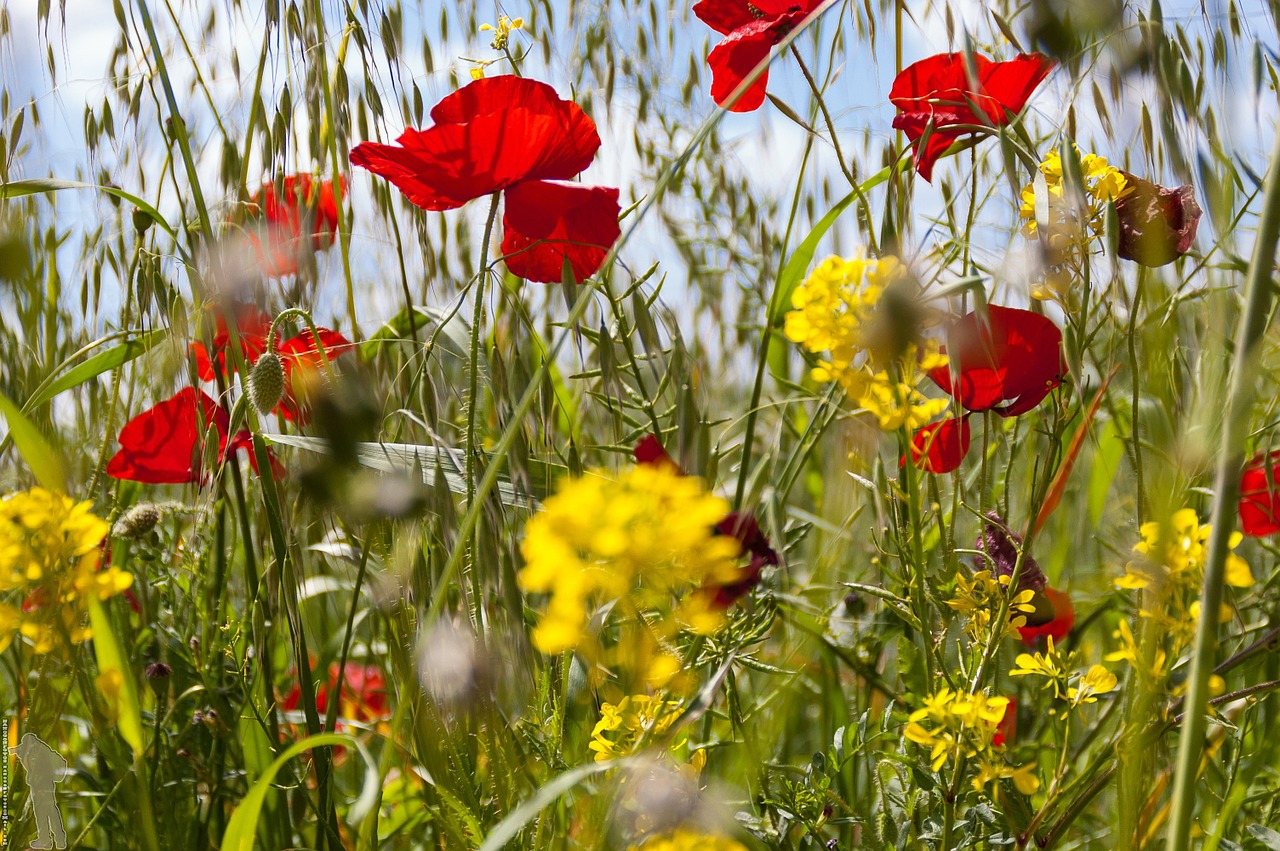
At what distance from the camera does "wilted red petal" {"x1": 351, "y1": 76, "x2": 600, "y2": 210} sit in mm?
652

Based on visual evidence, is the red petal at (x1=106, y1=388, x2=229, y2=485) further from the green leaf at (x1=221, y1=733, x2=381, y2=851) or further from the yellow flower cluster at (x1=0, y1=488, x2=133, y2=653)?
the green leaf at (x1=221, y1=733, x2=381, y2=851)

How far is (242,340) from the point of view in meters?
0.72

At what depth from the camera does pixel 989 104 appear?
2.14 feet

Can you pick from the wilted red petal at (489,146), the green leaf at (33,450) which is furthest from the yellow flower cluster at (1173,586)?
the green leaf at (33,450)

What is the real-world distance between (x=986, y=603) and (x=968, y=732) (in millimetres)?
85

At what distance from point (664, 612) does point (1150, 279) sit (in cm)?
35

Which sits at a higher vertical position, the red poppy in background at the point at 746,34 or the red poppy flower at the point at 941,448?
the red poppy in background at the point at 746,34

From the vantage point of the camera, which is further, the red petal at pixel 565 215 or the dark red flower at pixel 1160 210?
the red petal at pixel 565 215

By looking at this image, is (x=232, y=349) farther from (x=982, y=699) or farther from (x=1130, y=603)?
(x=1130, y=603)

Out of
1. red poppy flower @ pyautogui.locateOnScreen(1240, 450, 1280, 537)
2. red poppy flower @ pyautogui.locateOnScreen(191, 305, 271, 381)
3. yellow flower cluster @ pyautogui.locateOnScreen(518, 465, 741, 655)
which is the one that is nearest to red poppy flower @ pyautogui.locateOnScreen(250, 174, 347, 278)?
red poppy flower @ pyautogui.locateOnScreen(191, 305, 271, 381)

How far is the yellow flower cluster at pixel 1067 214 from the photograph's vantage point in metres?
0.57

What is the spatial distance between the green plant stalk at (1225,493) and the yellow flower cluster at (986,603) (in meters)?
0.26

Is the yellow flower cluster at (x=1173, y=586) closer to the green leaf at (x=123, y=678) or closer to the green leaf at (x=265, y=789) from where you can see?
the green leaf at (x=265, y=789)

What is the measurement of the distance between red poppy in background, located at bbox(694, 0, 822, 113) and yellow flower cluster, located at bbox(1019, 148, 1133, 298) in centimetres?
19
